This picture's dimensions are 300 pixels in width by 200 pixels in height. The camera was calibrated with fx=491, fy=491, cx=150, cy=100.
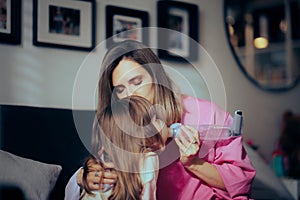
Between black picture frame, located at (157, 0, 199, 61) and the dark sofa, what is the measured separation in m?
0.35

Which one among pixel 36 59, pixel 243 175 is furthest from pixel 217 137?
pixel 36 59

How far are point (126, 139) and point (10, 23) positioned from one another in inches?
19.7

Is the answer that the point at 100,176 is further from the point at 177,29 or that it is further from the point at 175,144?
the point at 177,29

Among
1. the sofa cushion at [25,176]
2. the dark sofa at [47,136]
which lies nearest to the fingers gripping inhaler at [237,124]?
the dark sofa at [47,136]

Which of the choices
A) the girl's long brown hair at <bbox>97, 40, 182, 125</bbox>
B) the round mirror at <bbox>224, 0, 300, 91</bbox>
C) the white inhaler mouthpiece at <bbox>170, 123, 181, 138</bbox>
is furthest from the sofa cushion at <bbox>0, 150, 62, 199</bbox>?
the round mirror at <bbox>224, 0, 300, 91</bbox>

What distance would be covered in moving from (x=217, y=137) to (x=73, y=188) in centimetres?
50

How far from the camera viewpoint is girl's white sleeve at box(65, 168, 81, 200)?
58.8 inches

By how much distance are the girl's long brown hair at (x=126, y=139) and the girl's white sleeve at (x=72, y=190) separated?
0.34ft

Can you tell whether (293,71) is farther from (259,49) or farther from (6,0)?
(6,0)

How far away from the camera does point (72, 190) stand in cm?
150

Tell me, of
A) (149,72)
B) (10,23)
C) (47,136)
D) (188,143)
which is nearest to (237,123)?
(188,143)

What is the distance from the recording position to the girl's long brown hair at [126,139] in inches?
60.4

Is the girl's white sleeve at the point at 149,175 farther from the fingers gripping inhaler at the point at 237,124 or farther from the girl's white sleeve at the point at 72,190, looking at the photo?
the fingers gripping inhaler at the point at 237,124

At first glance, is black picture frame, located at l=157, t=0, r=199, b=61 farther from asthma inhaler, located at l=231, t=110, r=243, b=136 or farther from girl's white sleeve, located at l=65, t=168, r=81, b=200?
girl's white sleeve, located at l=65, t=168, r=81, b=200
